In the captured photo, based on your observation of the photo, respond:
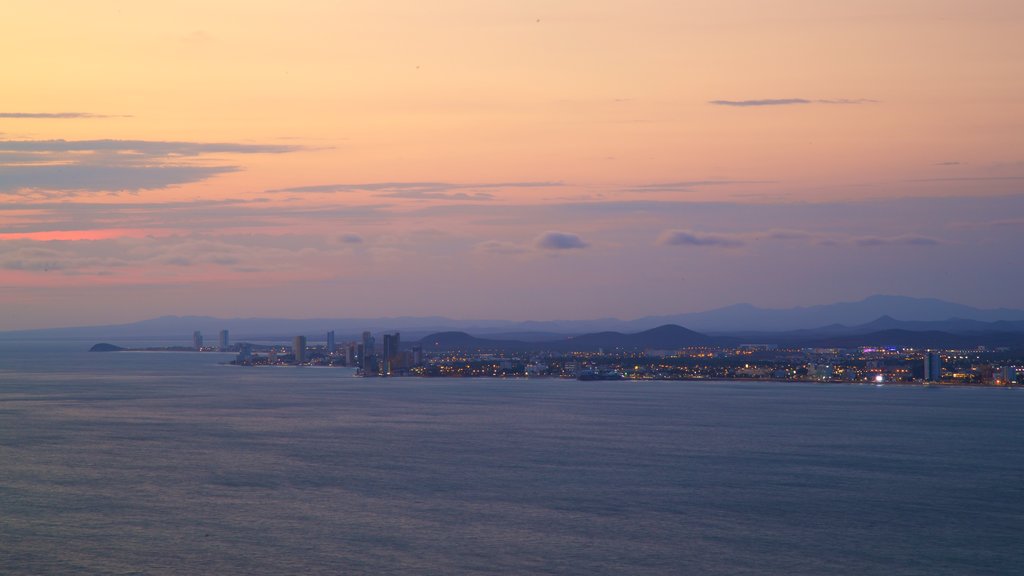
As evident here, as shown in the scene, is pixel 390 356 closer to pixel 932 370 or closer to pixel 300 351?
pixel 300 351

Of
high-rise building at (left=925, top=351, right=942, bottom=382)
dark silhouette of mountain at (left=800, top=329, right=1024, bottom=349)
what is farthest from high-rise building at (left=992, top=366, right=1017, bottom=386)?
dark silhouette of mountain at (left=800, top=329, right=1024, bottom=349)

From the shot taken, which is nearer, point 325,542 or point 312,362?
point 325,542

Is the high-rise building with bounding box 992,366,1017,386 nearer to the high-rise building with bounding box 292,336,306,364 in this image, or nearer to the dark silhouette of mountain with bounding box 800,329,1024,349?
the dark silhouette of mountain with bounding box 800,329,1024,349

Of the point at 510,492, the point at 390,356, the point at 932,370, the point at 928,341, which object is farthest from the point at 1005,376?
the point at 928,341

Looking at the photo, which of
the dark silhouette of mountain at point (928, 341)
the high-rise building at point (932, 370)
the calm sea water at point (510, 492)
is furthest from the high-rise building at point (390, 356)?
the dark silhouette of mountain at point (928, 341)

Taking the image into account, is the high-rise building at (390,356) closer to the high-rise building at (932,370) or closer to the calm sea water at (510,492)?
the high-rise building at (932,370)

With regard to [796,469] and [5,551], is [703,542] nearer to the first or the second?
[796,469]

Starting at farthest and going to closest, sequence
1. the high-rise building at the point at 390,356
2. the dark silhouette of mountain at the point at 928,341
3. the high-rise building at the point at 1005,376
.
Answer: the dark silhouette of mountain at the point at 928,341 → the high-rise building at the point at 390,356 → the high-rise building at the point at 1005,376

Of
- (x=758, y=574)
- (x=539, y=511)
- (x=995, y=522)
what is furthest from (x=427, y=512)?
(x=995, y=522)
